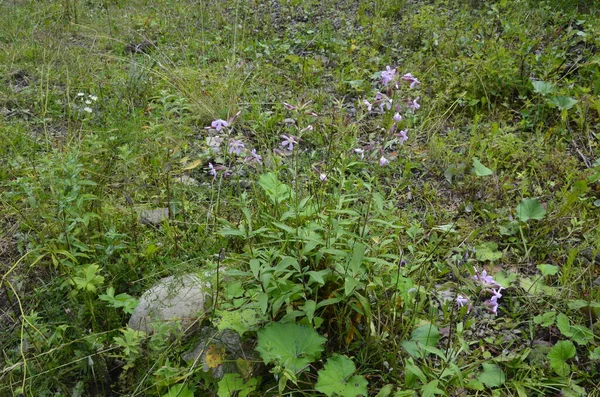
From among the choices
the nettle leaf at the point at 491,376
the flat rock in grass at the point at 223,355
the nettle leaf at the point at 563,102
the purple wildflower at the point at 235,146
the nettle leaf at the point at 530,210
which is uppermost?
the purple wildflower at the point at 235,146

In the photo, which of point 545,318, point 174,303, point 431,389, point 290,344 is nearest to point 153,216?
point 174,303

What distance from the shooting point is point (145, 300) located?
2383mm

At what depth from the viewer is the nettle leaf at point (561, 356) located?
7.01 feet

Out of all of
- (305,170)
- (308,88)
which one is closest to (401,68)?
(308,88)

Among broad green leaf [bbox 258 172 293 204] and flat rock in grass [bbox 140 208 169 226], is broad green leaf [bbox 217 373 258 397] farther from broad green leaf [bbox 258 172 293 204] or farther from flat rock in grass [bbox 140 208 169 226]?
flat rock in grass [bbox 140 208 169 226]

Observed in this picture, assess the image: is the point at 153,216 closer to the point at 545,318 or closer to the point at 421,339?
the point at 421,339

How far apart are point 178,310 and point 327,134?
1770mm

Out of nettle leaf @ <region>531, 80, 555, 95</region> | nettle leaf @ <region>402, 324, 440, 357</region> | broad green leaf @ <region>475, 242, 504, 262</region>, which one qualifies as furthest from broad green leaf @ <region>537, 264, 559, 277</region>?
nettle leaf @ <region>531, 80, 555, 95</region>

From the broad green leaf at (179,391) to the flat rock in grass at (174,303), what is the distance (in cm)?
29

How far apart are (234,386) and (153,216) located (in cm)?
130

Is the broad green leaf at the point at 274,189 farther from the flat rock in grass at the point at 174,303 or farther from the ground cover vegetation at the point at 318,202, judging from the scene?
the flat rock in grass at the point at 174,303

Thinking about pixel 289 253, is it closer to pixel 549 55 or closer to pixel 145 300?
pixel 145 300

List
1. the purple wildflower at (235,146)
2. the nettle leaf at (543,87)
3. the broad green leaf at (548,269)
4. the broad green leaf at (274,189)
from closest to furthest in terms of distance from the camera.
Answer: the purple wildflower at (235,146) → the broad green leaf at (274,189) → the broad green leaf at (548,269) → the nettle leaf at (543,87)

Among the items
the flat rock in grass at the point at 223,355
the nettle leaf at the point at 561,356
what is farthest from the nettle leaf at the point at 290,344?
the nettle leaf at the point at 561,356
